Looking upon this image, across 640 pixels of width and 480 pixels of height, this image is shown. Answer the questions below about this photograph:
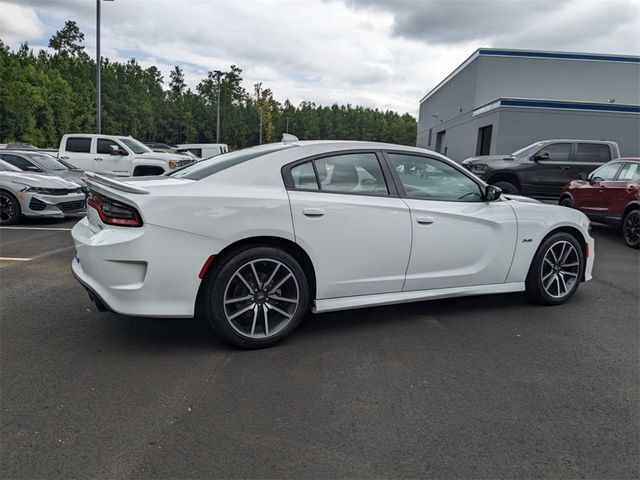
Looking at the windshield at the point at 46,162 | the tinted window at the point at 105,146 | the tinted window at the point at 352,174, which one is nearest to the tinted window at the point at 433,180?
the tinted window at the point at 352,174

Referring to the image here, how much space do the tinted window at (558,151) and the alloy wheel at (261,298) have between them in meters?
11.0

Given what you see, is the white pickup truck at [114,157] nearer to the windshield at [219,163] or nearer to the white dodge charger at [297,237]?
the windshield at [219,163]

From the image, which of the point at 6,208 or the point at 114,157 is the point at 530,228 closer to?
the point at 6,208

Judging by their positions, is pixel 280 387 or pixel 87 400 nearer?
pixel 87 400

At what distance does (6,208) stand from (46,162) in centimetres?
237

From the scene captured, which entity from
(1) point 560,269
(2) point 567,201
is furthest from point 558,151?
(1) point 560,269

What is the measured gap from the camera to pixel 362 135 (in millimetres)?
107125

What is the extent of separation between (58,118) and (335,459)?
187 feet

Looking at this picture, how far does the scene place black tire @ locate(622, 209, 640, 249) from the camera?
8.48 metres

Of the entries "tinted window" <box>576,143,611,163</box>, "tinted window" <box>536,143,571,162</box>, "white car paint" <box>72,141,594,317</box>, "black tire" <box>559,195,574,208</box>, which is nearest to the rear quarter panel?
"white car paint" <box>72,141,594,317</box>

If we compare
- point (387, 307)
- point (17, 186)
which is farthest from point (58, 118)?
point (387, 307)

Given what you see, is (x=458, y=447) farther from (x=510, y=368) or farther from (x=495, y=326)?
(x=495, y=326)

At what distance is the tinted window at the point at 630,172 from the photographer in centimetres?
882

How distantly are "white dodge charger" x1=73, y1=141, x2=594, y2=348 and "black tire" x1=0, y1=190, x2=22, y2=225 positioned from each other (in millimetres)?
6188
